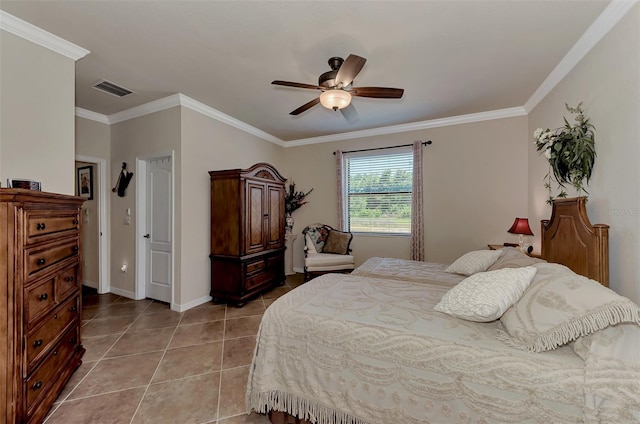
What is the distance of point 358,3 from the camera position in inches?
70.5

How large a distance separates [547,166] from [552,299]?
2.54 meters

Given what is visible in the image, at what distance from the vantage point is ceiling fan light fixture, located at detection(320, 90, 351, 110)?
7.05 feet

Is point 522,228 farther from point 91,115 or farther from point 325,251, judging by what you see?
point 91,115

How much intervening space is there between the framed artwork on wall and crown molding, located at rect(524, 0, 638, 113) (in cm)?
615

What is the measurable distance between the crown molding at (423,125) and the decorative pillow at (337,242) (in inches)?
70.8

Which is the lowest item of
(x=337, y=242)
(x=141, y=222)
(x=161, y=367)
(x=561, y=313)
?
(x=161, y=367)

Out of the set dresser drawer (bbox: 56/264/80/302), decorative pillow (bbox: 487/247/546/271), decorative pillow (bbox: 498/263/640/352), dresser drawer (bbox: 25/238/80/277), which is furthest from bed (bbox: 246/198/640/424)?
dresser drawer (bbox: 56/264/80/302)

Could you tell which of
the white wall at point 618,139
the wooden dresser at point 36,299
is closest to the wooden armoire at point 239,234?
the wooden dresser at point 36,299

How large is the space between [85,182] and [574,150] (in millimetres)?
6221

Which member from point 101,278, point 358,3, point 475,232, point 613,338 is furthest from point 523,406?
point 101,278

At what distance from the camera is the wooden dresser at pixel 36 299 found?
1.36 meters

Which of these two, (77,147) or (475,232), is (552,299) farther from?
(77,147)

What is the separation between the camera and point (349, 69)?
1.96 metres

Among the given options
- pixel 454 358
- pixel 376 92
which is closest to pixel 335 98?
pixel 376 92
